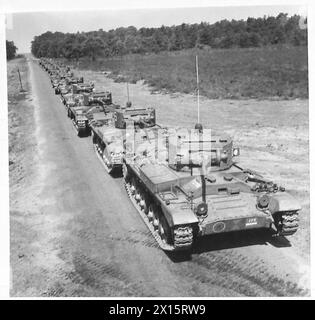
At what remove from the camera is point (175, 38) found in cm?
4528

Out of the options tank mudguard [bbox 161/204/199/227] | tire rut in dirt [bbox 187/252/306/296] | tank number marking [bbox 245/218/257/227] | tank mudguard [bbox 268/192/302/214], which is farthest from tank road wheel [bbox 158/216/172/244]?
tank mudguard [bbox 268/192/302/214]

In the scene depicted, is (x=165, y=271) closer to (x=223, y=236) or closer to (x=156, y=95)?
(x=223, y=236)

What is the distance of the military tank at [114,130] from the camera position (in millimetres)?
18469

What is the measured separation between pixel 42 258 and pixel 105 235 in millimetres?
2020

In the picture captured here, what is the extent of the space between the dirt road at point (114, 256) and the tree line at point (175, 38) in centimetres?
2287

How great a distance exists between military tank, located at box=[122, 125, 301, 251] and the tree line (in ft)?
79.8

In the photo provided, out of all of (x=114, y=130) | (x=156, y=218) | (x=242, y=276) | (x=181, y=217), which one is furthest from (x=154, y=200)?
(x=114, y=130)

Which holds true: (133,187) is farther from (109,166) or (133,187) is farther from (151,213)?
(109,166)

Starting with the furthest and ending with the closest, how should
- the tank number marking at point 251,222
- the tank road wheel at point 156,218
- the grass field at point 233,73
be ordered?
the grass field at point 233,73, the tank road wheel at point 156,218, the tank number marking at point 251,222

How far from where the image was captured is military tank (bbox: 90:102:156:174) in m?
18.5

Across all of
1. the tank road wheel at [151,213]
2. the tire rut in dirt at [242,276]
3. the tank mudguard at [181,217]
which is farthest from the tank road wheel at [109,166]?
the tank mudguard at [181,217]

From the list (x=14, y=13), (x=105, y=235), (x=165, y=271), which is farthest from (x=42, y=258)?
(x=14, y=13)

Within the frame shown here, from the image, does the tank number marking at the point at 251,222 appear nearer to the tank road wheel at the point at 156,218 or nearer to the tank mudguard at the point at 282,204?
the tank mudguard at the point at 282,204

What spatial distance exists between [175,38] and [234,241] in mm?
35597
